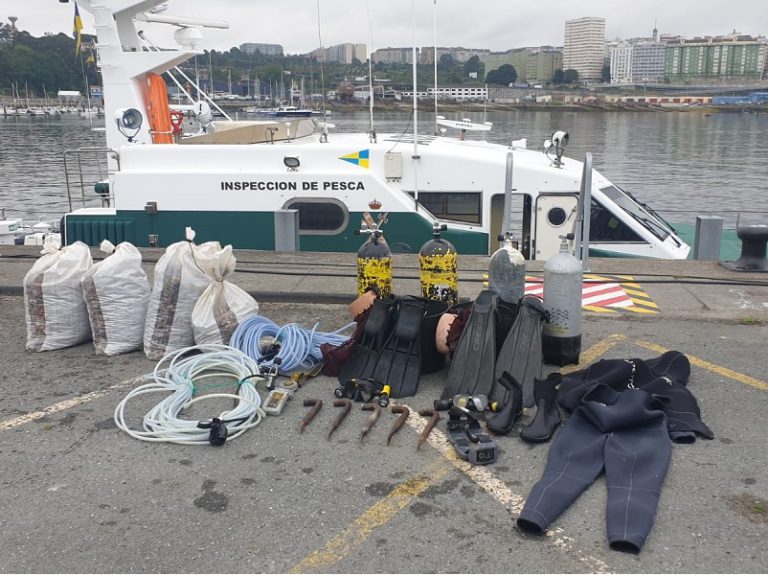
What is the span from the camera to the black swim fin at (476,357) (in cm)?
550

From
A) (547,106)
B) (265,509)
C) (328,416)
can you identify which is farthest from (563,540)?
(547,106)

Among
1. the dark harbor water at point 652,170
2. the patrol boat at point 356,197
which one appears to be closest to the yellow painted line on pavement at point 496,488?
the patrol boat at point 356,197

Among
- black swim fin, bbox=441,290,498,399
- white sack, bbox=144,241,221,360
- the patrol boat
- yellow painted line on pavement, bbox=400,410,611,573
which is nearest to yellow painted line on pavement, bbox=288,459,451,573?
yellow painted line on pavement, bbox=400,410,611,573

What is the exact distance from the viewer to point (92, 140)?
60.3m

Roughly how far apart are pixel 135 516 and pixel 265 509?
0.69 meters

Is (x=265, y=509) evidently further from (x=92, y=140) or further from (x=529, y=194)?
(x=92, y=140)

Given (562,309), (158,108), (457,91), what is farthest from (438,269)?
(457,91)

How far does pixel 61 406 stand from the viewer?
5.52 m

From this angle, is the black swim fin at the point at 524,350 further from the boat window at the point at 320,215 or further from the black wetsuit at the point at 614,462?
the boat window at the point at 320,215

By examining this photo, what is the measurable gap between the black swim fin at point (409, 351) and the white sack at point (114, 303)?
7.62 feet

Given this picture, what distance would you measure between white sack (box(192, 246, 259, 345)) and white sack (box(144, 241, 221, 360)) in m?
0.10

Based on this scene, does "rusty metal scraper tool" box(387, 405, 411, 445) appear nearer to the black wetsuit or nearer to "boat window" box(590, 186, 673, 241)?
the black wetsuit

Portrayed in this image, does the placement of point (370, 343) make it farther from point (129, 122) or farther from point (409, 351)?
point (129, 122)

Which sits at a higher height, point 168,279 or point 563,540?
point 168,279
